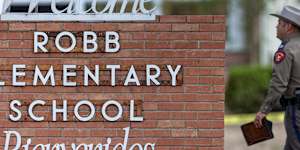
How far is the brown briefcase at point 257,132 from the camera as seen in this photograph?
6.30m

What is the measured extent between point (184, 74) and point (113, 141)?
0.86 m

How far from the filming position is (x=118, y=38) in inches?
242

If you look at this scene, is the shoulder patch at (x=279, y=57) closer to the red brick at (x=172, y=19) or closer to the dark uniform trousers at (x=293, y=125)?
the dark uniform trousers at (x=293, y=125)

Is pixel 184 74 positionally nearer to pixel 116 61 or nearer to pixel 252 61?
pixel 116 61

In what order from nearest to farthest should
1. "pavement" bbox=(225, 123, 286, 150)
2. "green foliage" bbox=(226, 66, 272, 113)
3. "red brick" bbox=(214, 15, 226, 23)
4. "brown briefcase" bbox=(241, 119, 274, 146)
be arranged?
"red brick" bbox=(214, 15, 226, 23) < "brown briefcase" bbox=(241, 119, 274, 146) < "pavement" bbox=(225, 123, 286, 150) < "green foliage" bbox=(226, 66, 272, 113)

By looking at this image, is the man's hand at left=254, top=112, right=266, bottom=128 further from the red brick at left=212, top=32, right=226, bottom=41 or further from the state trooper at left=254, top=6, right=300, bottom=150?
the red brick at left=212, top=32, right=226, bottom=41

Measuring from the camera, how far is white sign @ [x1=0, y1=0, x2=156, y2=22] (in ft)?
A: 20.2

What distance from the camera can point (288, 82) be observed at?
6129 mm

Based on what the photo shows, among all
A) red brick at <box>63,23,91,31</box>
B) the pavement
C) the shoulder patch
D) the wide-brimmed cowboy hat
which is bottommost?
the pavement

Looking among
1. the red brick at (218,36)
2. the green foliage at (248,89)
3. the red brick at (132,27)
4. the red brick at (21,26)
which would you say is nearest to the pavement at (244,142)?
the green foliage at (248,89)

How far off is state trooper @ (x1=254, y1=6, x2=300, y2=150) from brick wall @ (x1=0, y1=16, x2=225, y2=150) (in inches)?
17.7

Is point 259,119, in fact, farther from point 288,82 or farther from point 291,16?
point 291,16

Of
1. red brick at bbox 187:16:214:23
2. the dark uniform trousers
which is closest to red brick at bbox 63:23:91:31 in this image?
red brick at bbox 187:16:214:23

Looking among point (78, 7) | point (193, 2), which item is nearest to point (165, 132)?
point (78, 7)
